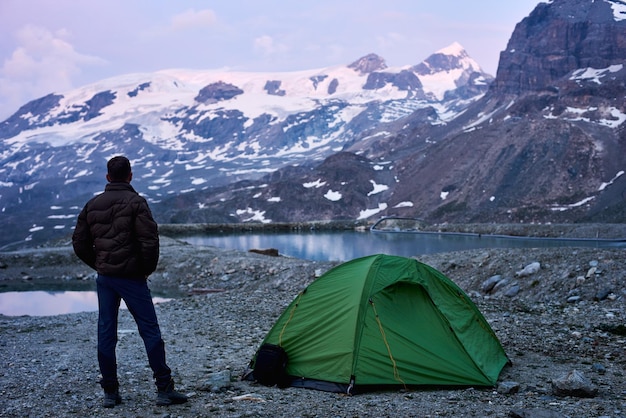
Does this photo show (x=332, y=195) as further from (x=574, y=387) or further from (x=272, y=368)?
(x=574, y=387)

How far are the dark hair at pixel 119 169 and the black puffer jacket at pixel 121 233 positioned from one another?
0.23 m

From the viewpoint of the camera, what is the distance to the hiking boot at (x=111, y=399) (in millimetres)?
8461

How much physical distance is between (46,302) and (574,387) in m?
29.1

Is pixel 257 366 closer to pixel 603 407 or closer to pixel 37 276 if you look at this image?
pixel 603 407

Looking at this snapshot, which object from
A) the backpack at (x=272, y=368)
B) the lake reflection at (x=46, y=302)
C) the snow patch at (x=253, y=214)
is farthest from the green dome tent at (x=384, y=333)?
the snow patch at (x=253, y=214)

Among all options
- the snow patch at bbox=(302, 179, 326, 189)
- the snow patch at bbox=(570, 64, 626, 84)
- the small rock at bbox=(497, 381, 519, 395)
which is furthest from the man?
the snow patch at bbox=(570, 64, 626, 84)

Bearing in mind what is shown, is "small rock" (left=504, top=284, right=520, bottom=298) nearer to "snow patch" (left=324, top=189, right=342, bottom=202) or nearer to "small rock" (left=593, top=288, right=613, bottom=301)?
"small rock" (left=593, top=288, right=613, bottom=301)

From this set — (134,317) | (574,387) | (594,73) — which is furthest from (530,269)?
(594,73)

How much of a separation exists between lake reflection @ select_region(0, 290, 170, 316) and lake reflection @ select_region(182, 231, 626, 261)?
24.9 m

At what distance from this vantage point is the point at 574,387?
29.2ft

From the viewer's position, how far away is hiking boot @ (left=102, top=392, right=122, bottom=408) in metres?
8.46

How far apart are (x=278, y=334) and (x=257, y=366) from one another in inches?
41.7

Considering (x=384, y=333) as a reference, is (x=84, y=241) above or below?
above

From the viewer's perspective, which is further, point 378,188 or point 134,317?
point 378,188
